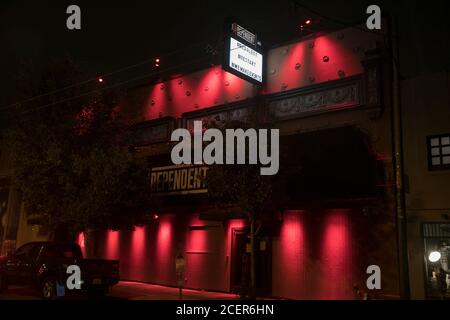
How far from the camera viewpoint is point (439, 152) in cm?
1327

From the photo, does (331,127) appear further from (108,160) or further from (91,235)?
(91,235)

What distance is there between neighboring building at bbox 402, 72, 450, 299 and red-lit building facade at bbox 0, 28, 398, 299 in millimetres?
558

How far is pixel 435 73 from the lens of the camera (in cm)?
1353

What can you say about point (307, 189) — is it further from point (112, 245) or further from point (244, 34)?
point (112, 245)

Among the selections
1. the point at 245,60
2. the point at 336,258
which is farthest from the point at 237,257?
the point at 245,60

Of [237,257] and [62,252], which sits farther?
[237,257]

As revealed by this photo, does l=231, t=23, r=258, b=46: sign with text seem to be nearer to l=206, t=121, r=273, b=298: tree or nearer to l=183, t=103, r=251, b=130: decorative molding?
l=183, t=103, r=251, b=130: decorative molding

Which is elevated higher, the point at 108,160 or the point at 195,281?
the point at 108,160

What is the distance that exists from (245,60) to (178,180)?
527 centimetres

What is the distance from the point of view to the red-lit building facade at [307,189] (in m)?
13.7

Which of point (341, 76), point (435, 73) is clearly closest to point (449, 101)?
point (435, 73)

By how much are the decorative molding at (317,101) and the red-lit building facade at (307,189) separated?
36 millimetres

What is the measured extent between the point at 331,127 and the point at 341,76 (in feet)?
5.86

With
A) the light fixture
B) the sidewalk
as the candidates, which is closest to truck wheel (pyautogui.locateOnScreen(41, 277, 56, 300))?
the sidewalk
